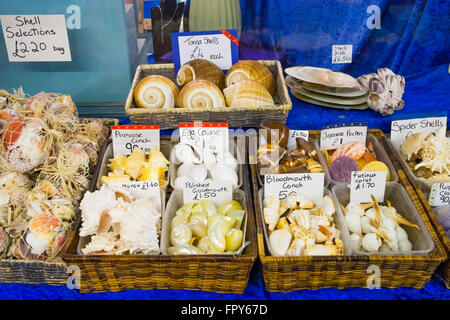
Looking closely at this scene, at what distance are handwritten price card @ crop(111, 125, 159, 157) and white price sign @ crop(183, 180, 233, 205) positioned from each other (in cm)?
29

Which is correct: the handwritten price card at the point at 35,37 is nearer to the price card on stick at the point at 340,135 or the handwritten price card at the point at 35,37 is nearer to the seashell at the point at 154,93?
the seashell at the point at 154,93

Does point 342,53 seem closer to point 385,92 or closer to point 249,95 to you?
point 385,92

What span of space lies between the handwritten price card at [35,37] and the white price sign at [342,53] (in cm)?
120

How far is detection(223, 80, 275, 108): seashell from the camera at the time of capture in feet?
4.78

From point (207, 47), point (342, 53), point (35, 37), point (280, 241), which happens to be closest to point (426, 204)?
point (280, 241)

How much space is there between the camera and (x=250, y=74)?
1585 millimetres

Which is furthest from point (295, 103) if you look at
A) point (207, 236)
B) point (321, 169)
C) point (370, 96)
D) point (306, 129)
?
point (207, 236)

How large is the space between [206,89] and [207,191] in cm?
45

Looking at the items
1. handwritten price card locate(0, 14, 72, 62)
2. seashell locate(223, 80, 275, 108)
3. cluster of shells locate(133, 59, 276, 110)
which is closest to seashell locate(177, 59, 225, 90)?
cluster of shells locate(133, 59, 276, 110)

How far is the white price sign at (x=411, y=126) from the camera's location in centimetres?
144

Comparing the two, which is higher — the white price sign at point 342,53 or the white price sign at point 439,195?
the white price sign at point 342,53

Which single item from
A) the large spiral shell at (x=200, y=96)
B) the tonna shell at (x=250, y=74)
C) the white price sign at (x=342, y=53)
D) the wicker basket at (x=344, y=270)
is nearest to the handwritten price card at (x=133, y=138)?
the large spiral shell at (x=200, y=96)

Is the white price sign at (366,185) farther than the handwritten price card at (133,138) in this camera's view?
No

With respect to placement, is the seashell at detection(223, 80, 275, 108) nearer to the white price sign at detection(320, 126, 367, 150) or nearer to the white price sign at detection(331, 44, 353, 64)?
the white price sign at detection(320, 126, 367, 150)
